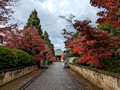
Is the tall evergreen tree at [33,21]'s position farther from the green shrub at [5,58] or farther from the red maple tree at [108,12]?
the red maple tree at [108,12]

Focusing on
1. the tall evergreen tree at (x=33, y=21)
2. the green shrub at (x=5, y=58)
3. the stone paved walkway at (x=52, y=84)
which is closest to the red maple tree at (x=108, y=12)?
the stone paved walkway at (x=52, y=84)

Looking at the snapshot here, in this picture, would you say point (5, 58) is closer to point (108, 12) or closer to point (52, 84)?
point (52, 84)

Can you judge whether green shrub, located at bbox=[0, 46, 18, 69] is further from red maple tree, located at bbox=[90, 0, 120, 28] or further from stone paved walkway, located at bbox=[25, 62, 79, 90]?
red maple tree, located at bbox=[90, 0, 120, 28]

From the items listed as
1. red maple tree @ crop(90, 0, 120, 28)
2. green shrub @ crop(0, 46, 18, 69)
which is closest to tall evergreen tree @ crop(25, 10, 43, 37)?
green shrub @ crop(0, 46, 18, 69)

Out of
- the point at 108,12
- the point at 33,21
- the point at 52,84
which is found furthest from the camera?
the point at 33,21

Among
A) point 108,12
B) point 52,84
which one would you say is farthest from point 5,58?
point 108,12

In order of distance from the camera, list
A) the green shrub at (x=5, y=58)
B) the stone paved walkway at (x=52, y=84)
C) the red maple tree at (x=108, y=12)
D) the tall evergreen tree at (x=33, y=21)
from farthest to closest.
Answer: the tall evergreen tree at (x=33, y=21) → the green shrub at (x=5, y=58) → the stone paved walkway at (x=52, y=84) → the red maple tree at (x=108, y=12)

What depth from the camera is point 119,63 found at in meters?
6.16

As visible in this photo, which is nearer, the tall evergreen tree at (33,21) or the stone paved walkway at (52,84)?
the stone paved walkway at (52,84)

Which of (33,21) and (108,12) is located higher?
(33,21)

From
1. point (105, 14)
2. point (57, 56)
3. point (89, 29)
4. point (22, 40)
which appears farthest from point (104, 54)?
point (57, 56)

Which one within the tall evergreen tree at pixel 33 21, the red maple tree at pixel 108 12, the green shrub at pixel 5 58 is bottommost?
the green shrub at pixel 5 58

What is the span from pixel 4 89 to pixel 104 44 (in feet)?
22.9

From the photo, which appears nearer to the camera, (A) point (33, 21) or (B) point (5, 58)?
(B) point (5, 58)
